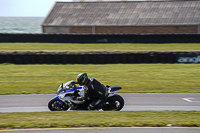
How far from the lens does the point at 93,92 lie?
967cm

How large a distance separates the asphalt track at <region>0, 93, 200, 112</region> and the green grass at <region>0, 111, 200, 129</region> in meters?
1.37

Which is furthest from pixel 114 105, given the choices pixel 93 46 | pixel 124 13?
pixel 124 13

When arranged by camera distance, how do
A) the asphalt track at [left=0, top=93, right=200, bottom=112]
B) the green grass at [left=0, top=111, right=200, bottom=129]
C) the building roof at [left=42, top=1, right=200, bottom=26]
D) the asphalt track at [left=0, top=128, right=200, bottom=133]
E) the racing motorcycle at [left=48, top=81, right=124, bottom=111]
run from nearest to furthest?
the asphalt track at [left=0, top=128, right=200, bottom=133] → the green grass at [left=0, top=111, right=200, bottom=129] → the racing motorcycle at [left=48, top=81, right=124, bottom=111] → the asphalt track at [left=0, top=93, right=200, bottom=112] → the building roof at [left=42, top=1, right=200, bottom=26]

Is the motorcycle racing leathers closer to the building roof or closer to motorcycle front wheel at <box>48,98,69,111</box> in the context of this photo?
motorcycle front wheel at <box>48,98,69,111</box>

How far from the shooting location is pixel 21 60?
69.7 feet

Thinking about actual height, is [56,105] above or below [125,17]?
below

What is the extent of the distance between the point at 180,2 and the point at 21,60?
1247 inches

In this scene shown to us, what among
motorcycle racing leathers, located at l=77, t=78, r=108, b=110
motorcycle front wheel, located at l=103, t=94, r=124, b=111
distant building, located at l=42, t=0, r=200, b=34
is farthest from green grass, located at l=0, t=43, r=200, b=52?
motorcycle racing leathers, located at l=77, t=78, r=108, b=110

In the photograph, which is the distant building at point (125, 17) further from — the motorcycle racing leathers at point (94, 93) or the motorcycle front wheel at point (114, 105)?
the motorcycle racing leathers at point (94, 93)

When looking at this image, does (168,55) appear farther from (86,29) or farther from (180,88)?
(86,29)

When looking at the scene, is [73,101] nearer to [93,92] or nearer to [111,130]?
[93,92]

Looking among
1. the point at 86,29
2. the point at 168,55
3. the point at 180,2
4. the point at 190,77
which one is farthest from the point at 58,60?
the point at 180,2

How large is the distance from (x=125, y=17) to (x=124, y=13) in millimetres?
1423

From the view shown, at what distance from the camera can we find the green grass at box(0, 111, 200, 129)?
7699mm
